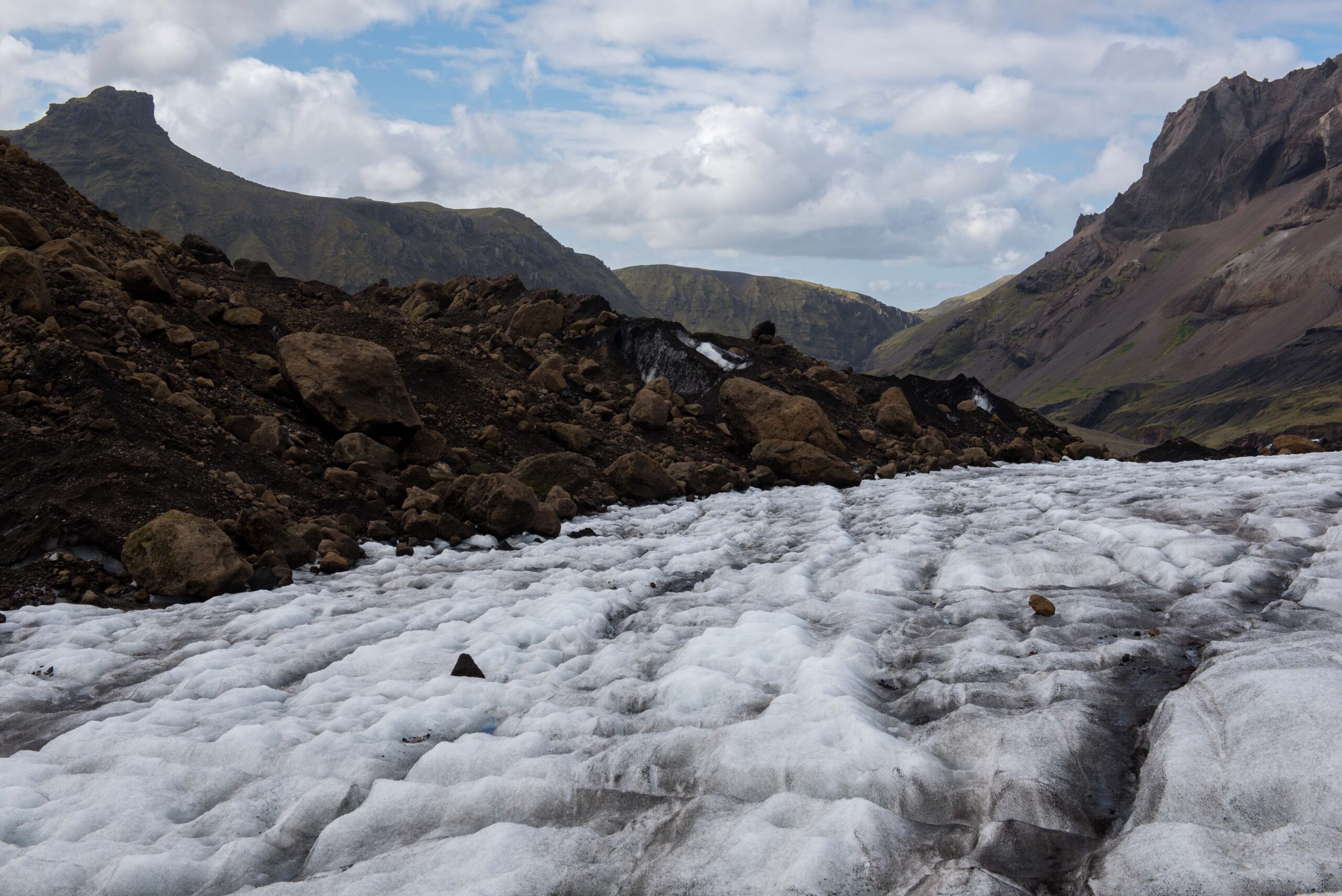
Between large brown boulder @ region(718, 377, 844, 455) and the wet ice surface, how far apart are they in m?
15.2

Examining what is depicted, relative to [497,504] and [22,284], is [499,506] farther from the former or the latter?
[22,284]

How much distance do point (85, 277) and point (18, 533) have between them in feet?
30.8

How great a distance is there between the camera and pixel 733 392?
3003 cm

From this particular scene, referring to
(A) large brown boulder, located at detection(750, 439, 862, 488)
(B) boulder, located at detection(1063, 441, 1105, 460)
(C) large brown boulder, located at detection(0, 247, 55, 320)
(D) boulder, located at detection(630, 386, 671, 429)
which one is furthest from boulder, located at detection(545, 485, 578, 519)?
(B) boulder, located at detection(1063, 441, 1105, 460)

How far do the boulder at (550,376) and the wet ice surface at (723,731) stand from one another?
1589 cm

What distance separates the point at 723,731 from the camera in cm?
740

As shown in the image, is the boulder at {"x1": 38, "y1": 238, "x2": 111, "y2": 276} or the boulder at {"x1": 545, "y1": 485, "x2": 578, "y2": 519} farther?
the boulder at {"x1": 545, "y1": 485, "x2": 578, "y2": 519}

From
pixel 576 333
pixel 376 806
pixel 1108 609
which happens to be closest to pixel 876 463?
pixel 576 333

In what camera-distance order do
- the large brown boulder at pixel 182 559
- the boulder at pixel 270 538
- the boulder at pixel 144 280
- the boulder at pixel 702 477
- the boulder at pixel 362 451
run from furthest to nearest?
the boulder at pixel 702 477, the boulder at pixel 144 280, the boulder at pixel 362 451, the boulder at pixel 270 538, the large brown boulder at pixel 182 559

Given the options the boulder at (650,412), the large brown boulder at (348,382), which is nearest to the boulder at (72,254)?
the large brown boulder at (348,382)

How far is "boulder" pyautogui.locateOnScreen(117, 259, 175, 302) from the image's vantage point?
843 inches

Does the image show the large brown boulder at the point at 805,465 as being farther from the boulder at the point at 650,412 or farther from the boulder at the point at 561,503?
the boulder at the point at 561,503

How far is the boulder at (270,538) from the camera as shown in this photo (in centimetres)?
1409

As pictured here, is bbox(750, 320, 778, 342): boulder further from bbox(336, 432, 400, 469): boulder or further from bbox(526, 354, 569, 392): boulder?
bbox(336, 432, 400, 469): boulder
